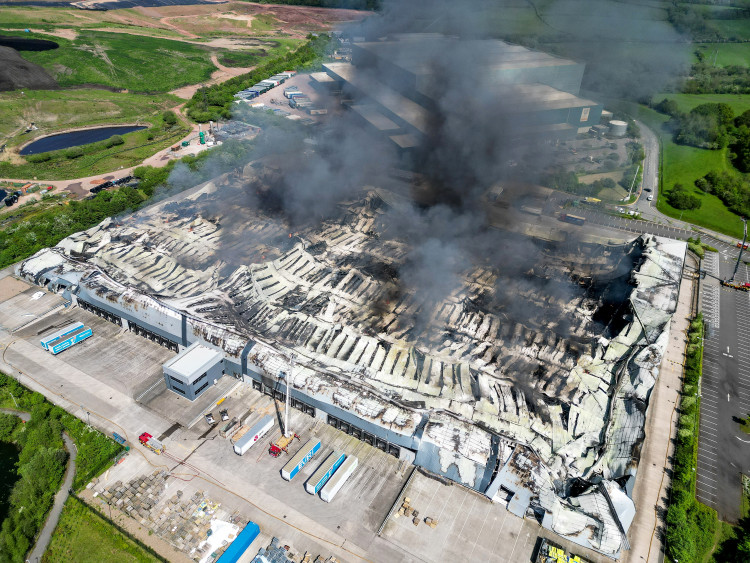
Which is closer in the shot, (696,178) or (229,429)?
(229,429)

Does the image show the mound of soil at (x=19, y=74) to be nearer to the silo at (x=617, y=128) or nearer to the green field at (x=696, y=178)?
the silo at (x=617, y=128)

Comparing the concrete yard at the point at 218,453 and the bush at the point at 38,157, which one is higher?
the bush at the point at 38,157

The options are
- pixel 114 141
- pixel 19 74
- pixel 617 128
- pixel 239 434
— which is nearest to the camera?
pixel 239 434

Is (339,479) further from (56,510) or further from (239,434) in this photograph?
(56,510)

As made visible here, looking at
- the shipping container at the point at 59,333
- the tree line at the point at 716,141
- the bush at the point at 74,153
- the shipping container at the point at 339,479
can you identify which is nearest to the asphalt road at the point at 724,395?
the tree line at the point at 716,141

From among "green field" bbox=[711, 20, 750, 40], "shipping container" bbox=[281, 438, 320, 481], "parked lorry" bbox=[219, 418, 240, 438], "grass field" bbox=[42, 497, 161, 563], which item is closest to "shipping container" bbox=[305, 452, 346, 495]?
"shipping container" bbox=[281, 438, 320, 481]

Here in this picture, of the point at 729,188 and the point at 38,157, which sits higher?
the point at 729,188

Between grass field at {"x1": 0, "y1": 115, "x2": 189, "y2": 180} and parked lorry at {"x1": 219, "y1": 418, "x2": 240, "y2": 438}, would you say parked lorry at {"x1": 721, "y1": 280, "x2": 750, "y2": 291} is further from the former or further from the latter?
grass field at {"x1": 0, "y1": 115, "x2": 189, "y2": 180}

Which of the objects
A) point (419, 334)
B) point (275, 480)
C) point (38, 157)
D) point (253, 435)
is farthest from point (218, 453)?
point (38, 157)
